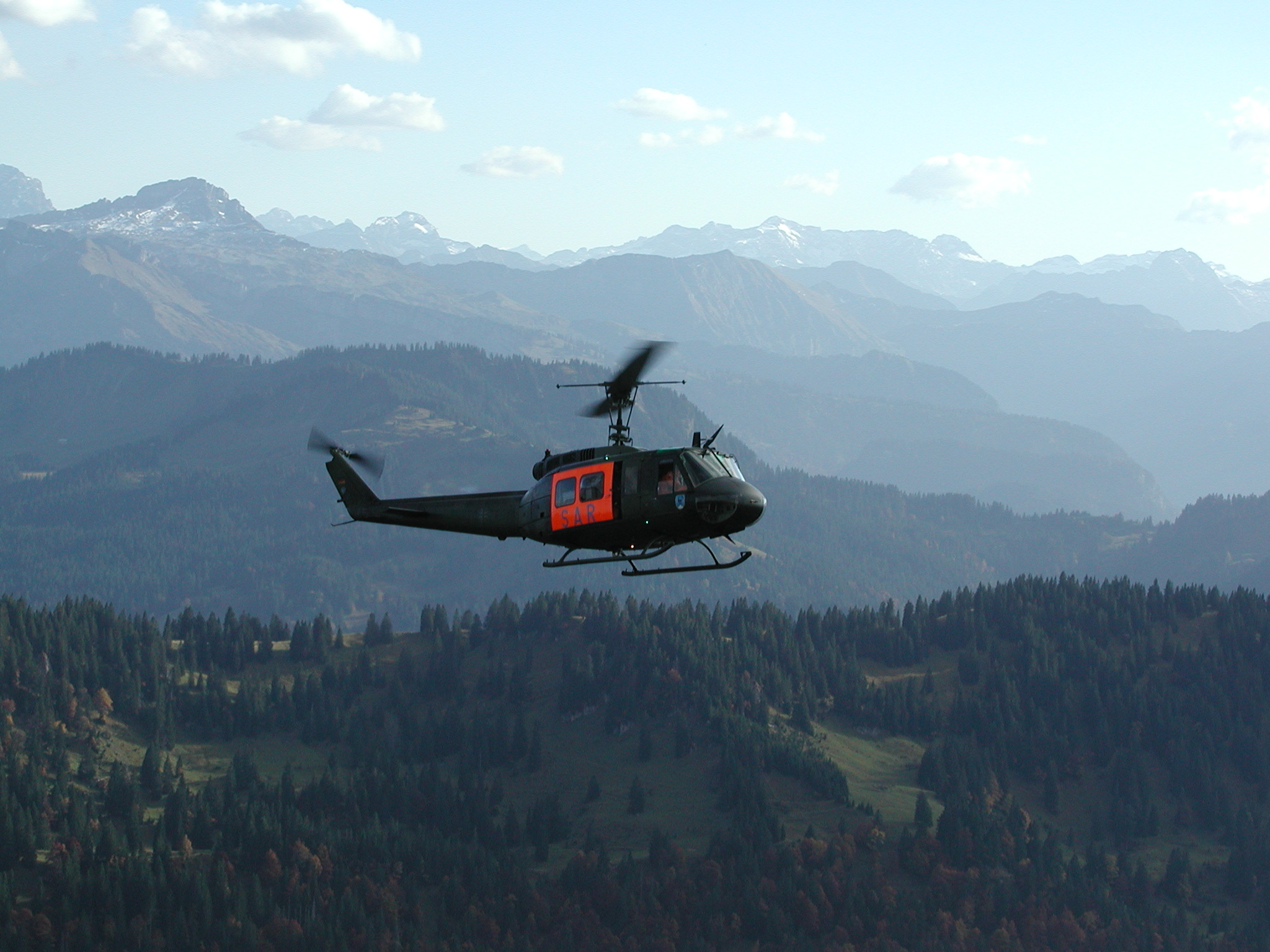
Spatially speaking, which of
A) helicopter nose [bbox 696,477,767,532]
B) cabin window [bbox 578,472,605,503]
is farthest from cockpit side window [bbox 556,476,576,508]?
helicopter nose [bbox 696,477,767,532]

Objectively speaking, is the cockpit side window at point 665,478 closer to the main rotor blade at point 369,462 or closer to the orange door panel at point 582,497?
the orange door panel at point 582,497

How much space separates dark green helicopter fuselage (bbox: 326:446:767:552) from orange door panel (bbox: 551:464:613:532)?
33 millimetres

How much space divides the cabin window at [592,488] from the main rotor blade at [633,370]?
4.59m

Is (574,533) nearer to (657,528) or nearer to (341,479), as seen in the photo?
(657,528)

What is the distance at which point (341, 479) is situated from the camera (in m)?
89.0

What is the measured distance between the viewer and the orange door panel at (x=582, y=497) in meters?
73.7

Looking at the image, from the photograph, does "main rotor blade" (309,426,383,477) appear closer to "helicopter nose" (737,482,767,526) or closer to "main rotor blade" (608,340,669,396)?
"main rotor blade" (608,340,669,396)

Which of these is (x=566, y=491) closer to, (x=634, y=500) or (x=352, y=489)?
(x=634, y=500)

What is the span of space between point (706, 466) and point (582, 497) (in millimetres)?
6881

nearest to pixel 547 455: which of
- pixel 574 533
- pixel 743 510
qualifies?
pixel 574 533

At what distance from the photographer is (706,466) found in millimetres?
72688

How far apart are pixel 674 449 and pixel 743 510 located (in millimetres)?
4927

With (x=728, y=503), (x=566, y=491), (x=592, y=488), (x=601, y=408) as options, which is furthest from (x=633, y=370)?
(x=566, y=491)

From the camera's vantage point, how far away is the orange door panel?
7369 cm
